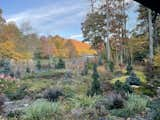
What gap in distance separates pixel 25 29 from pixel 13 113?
143 feet

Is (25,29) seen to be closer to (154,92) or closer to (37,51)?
(37,51)

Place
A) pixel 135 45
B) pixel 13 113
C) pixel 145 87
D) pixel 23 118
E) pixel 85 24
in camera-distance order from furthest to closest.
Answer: pixel 85 24
pixel 135 45
pixel 145 87
pixel 13 113
pixel 23 118

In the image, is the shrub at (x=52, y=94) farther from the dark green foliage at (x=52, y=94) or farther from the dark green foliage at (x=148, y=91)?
the dark green foliage at (x=148, y=91)

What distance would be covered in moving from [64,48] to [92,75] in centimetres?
4691

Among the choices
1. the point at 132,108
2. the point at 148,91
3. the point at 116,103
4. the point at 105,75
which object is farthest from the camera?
the point at 105,75

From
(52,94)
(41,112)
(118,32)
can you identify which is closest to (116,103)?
(41,112)

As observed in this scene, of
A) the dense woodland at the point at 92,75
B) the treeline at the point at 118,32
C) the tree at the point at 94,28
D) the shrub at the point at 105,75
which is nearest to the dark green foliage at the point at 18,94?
the dense woodland at the point at 92,75

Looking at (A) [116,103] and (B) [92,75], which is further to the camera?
(B) [92,75]

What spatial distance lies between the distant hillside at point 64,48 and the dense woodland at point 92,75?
0.27 meters

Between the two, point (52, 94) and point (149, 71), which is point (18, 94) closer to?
point (52, 94)

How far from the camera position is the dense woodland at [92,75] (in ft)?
30.3

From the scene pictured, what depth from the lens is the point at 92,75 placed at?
14.3 metres

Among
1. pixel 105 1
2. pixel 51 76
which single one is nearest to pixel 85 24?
pixel 105 1

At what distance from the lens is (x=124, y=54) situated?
32.8 m
